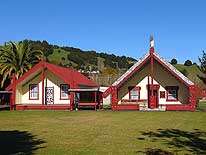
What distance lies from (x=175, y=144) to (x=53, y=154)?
4384mm

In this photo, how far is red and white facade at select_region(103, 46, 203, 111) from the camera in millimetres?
35469

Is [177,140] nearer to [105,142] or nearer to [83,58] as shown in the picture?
[105,142]

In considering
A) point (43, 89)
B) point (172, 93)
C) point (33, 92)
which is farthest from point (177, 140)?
point (33, 92)

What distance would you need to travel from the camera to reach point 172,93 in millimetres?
38000

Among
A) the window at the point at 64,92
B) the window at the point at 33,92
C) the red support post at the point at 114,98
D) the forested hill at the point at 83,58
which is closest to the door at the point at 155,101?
the red support post at the point at 114,98

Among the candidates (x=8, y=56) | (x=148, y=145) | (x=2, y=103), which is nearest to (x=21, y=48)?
(x=8, y=56)

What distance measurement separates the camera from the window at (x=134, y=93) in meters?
38.9

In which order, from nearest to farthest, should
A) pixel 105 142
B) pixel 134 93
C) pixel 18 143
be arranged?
1. pixel 18 143
2. pixel 105 142
3. pixel 134 93

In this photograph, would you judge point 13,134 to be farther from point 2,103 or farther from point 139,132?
point 2,103

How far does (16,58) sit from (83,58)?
242 feet

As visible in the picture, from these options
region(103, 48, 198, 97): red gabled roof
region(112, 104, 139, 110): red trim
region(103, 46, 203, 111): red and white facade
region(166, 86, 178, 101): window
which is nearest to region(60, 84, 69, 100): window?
region(103, 46, 203, 111): red and white facade

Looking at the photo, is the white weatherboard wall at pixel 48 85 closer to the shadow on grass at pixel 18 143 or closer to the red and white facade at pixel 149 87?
the red and white facade at pixel 149 87

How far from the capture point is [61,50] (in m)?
Answer: 126

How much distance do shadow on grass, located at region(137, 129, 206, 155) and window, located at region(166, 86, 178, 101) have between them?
21090 mm
